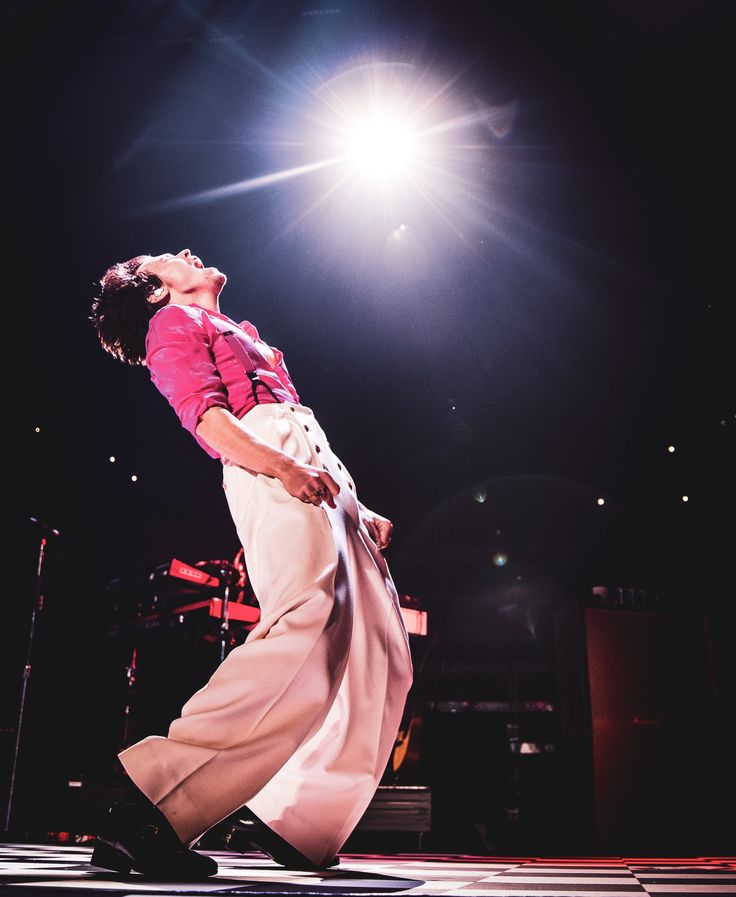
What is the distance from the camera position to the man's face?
1.83m

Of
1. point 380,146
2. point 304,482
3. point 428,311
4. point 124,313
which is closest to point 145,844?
point 304,482

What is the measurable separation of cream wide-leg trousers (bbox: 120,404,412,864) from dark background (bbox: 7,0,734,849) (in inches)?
110

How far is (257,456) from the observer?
134 cm

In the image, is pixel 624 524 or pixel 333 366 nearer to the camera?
pixel 333 366

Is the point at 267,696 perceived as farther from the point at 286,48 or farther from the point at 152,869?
the point at 286,48

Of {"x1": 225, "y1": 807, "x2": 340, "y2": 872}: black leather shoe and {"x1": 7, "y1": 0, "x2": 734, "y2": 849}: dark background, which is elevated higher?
{"x1": 7, "y1": 0, "x2": 734, "y2": 849}: dark background

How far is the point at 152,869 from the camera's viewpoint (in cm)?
108

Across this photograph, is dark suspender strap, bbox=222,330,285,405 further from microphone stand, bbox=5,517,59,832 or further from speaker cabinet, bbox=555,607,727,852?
speaker cabinet, bbox=555,607,727,852

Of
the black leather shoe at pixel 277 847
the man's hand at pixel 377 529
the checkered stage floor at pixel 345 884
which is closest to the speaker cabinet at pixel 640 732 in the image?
the checkered stage floor at pixel 345 884

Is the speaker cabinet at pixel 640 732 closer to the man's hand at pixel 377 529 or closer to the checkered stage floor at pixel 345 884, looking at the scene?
the checkered stage floor at pixel 345 884

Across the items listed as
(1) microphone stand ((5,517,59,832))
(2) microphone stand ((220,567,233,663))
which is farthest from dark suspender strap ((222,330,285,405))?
(1) microphone stand ((5,517,59,832))

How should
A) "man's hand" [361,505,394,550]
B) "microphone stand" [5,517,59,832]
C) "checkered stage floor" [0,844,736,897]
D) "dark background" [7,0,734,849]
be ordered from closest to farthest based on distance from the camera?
"checkered stage floor" [0,844,736,897]
"man's hand" [361,505,394,550]
"microphone stand" [5,517,59,832]
"dark background" [7,0,734,849]

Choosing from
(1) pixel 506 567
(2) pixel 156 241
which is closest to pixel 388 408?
(1) pixel 506 567

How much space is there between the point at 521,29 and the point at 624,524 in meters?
4.66
